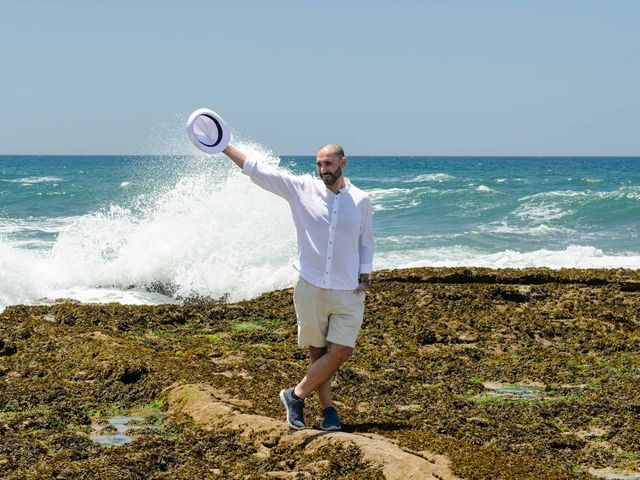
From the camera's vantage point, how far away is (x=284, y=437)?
18.6 feet

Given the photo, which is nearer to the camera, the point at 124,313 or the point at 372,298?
the point at 124,313

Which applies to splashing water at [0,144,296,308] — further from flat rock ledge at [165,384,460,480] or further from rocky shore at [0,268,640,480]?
flat rock ledge at [165,384,460,480]

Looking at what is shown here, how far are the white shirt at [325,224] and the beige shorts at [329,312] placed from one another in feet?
0.19

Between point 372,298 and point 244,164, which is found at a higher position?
point 244,164

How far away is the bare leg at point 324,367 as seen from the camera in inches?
227

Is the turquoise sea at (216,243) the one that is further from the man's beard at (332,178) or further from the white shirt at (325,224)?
the man's beard at (332,178)

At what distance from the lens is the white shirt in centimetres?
564

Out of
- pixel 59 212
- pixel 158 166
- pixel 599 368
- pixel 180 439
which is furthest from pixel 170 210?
→ pixel 59 212

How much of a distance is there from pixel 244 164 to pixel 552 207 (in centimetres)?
3190

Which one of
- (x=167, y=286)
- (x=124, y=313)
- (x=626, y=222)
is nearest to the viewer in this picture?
(x=124, y=313)

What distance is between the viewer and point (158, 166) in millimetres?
24328

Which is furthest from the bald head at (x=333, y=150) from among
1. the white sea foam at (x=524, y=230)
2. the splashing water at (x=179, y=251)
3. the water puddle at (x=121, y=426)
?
the white sea foam at (x=524, y=230)

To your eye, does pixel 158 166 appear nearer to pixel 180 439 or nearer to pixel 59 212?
pixel 59 212

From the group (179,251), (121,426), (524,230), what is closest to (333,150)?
(121,426)
